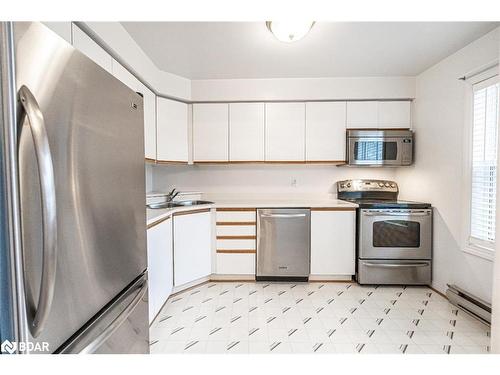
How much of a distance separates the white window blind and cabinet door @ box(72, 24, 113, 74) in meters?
2.78

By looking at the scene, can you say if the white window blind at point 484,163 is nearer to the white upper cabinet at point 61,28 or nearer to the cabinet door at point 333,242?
the cabinet door at point 333,242

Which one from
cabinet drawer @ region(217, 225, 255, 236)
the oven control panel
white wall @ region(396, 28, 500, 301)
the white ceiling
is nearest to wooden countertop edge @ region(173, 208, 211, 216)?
cabinet drawer @ region(217, 225, 255, 236)

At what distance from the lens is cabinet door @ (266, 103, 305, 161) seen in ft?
9.46

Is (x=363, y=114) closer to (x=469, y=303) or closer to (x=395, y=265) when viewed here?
(x=395, y=265)

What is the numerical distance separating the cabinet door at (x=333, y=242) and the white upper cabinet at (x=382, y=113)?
3.65 feet

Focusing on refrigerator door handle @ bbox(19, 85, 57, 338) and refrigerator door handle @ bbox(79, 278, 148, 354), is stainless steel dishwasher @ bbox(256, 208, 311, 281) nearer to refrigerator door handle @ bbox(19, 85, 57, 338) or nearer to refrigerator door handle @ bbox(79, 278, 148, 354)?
refrigerator door handle @ bbox(79, 278, 148, 354)

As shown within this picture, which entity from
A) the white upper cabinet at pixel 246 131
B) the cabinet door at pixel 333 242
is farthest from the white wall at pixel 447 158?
the white upper cabinet at pixel 246 131

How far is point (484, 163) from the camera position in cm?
199

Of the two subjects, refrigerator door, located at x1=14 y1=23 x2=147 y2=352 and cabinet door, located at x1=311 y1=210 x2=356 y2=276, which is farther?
cabinet door, located at x1=311 y1=210 x2=356 y2=276

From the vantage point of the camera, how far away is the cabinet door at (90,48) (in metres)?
1.33

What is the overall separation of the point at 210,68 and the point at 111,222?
215 cm

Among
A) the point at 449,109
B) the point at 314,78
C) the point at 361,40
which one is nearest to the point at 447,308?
the point at 449,109
